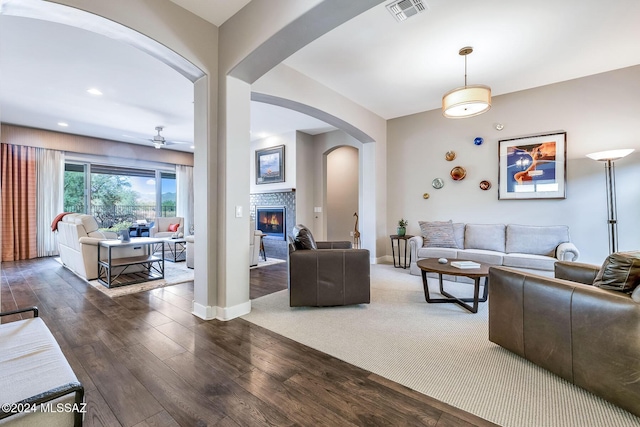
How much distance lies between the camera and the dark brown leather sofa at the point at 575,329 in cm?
142

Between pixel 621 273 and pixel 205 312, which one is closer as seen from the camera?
pixel 621 273

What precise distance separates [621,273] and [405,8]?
102 inches

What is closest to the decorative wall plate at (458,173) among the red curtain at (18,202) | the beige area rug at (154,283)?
the beige area rug at (154,283)

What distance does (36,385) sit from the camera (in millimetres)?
984

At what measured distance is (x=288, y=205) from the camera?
257 inches

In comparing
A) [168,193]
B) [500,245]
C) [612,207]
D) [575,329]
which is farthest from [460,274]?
[168,193]

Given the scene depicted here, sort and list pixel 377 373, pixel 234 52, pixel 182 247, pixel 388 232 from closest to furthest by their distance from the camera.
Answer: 1. pixel 377 373
2. pixel 234 52
3. pixel 388 232
4. pixel 182 247

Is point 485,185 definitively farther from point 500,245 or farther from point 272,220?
point 272,220

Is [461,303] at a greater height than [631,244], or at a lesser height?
lesser

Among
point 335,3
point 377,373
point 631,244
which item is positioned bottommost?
point 377,373

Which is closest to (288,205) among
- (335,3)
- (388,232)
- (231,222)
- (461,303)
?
(388,232)

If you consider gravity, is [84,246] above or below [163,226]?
below

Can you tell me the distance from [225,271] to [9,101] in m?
5.20

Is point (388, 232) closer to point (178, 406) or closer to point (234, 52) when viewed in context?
point (234, 52)
